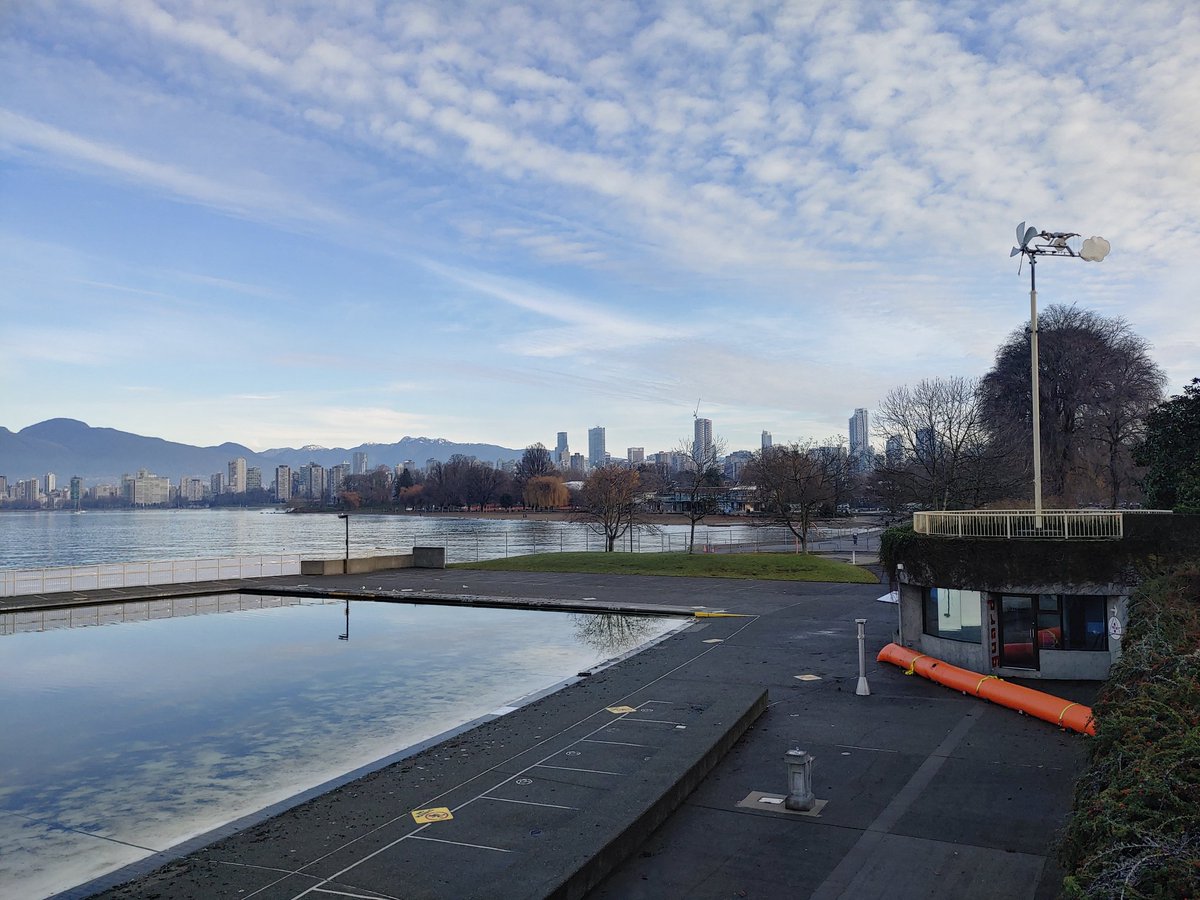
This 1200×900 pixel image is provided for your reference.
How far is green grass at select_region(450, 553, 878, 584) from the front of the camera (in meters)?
41.3

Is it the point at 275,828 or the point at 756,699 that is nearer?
the point at 275,828

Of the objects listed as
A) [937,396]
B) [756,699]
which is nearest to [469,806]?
[756,699]

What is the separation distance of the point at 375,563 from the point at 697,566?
19.4 m

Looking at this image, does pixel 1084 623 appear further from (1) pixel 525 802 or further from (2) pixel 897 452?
(2) pixel 897 452

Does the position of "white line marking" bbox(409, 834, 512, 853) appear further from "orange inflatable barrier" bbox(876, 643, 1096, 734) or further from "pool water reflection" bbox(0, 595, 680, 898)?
"orange inflatable barrier" bbox(876, 643, 1096, 734)

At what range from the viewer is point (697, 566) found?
146 ft

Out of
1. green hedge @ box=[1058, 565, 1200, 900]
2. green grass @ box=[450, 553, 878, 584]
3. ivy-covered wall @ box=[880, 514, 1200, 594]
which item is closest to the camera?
green hedge @ box=[1058, 565, 1200, 900]

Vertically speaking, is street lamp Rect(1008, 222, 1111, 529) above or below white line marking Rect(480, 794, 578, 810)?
above

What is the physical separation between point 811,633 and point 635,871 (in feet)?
57.9

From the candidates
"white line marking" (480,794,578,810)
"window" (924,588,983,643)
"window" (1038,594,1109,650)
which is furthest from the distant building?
"white line marking" (480,794,578,810)

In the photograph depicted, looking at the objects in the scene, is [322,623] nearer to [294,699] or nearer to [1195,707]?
[294,699]

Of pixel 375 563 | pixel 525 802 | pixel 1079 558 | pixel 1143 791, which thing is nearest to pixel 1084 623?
pixel 1079 558

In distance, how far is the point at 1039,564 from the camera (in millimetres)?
19000

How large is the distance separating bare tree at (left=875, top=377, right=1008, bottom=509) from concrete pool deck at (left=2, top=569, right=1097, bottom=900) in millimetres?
31130
